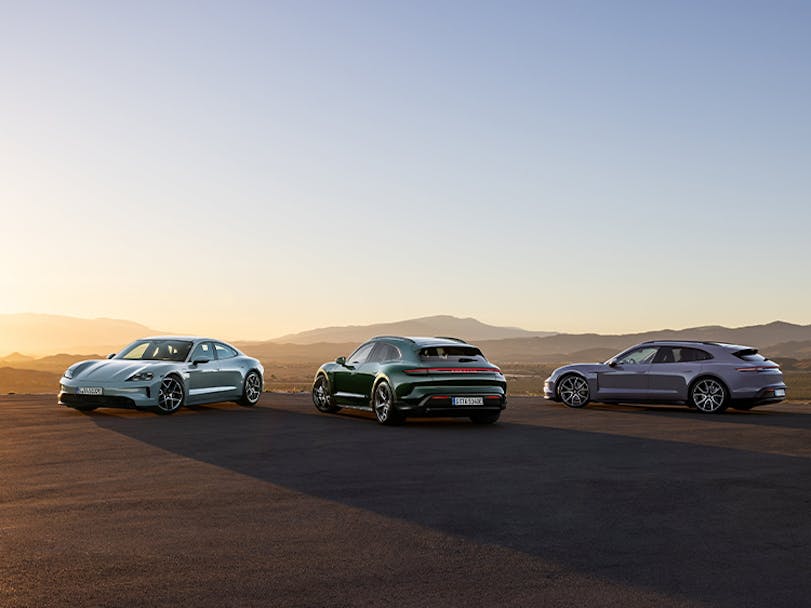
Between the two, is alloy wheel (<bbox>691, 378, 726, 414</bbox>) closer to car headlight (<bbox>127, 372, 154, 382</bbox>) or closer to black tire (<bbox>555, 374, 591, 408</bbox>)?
black tire (<bbox>555, 374, 591, 408</bbox>)

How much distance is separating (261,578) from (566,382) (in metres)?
17.1

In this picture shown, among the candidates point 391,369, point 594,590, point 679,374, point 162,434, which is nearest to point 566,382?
point 679,374

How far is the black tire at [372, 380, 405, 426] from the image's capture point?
16641mm

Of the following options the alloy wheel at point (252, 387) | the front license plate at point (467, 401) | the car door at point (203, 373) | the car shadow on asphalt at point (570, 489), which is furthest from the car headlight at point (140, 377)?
the front license plate at point (467, 401)

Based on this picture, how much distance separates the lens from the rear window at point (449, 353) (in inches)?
666

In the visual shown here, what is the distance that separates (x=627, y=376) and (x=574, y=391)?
4.46 feet

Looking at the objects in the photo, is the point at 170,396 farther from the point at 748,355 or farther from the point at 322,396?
the point at 748,355

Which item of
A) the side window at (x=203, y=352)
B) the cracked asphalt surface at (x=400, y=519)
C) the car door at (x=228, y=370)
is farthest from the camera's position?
the car door at (x=228, y=370)

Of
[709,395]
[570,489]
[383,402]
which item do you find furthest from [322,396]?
[570,489]

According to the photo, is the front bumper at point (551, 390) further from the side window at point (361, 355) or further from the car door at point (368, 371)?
the car door at point (368, 371)

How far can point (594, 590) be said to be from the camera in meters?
5.89

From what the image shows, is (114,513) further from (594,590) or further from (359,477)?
(594,590)

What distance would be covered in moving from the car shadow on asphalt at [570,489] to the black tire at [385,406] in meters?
0.46

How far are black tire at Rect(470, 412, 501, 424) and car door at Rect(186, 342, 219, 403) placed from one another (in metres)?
5.76
